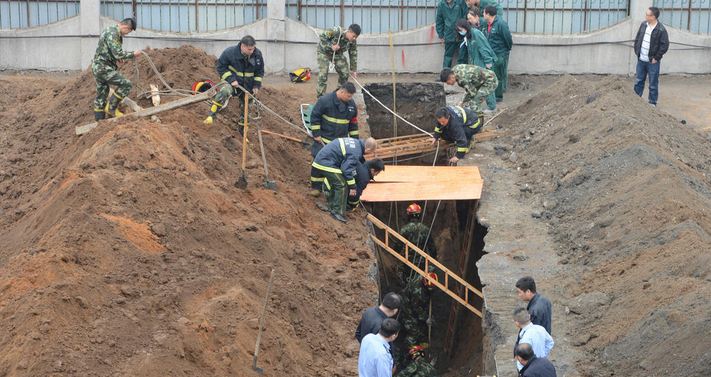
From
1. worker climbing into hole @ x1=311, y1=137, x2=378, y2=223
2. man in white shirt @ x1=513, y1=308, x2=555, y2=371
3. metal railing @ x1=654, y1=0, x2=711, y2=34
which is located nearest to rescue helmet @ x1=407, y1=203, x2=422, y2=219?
worker climbing into hole @ x1=311, y1=137, x2=378, y2=223

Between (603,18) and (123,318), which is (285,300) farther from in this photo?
(603,18)

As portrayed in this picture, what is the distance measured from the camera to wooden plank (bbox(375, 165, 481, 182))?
505 inches

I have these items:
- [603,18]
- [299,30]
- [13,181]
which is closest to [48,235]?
[13,181]

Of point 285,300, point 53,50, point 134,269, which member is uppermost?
point 53,50

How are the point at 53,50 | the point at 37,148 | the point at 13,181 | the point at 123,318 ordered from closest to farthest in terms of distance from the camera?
the point at 123,318, the point at 13,181, the point at 37,148, the point at 53,50

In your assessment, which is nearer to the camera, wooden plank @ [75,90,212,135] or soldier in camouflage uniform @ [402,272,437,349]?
wooden plank @ [75,90,212,135]

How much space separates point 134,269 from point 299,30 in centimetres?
1131

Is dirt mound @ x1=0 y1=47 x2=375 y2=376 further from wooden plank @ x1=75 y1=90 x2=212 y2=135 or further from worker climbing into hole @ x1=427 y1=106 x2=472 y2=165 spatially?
worker climbing into hole @ x1=427 y1=106 x2=472 y2=165

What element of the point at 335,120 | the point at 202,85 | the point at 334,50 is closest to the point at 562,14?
the point at 334,50

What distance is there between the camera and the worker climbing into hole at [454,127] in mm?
12883

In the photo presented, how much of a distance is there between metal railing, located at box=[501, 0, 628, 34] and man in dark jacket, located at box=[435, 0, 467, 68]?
1650 millimetres

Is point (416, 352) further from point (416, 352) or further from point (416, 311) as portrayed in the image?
point (416, 311)

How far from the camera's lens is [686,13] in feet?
A: 60.2

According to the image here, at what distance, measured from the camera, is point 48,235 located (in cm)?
778
